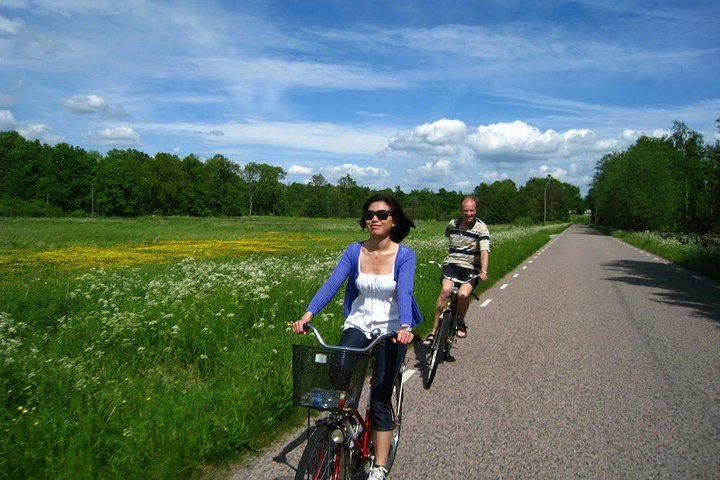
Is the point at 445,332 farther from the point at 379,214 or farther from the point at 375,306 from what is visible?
the point at 379,214

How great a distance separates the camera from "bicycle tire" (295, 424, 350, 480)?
2.67 m

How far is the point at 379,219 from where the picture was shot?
11.6 ft

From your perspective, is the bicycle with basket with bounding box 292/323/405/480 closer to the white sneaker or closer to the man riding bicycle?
the white sneaker

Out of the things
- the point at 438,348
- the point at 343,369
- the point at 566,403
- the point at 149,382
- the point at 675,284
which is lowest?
the point at 675,284

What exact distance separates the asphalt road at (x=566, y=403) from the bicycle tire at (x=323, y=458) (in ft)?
3.38

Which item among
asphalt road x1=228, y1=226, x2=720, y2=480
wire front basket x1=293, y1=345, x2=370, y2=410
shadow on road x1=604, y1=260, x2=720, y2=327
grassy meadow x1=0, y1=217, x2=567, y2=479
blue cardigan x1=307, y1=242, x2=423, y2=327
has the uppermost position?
blue cardigan x1=307, y1=242, x2=423, y2=327

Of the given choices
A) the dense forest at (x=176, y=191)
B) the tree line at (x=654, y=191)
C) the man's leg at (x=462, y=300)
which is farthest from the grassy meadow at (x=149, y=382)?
the dense forest at (x=176, y=191)

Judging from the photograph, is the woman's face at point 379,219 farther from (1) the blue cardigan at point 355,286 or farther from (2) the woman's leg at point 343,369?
(2) the woman's leg at point 343,369

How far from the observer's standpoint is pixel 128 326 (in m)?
6.40

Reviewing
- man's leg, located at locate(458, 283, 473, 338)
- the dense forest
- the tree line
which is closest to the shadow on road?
man's leg, located at locate(458, 283, 473, 338)

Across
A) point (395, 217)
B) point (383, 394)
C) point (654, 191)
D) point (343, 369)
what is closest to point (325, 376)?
point (343, 369)

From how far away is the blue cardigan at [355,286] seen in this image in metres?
3.44

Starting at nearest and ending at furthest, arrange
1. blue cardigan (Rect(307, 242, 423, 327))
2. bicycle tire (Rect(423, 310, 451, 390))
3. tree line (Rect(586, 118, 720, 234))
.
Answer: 1. blue cardigan (Rect(307, 242, 423, 327))
2. bicycle tire (Rect(423, 310, 451, 390))
3. tree line (Rect(586, 118, 720, 234))

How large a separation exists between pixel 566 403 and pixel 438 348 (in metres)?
1.41
